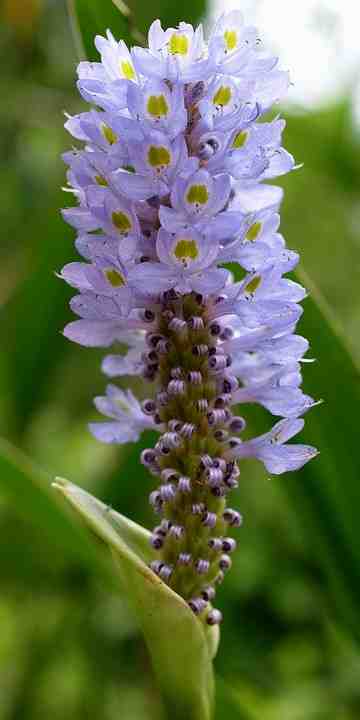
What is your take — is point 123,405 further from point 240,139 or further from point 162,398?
point 240,139

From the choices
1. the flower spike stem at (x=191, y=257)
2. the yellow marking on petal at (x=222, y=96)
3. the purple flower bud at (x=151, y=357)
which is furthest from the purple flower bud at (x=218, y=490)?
the yellow marking on petal at (x=222, y=96)

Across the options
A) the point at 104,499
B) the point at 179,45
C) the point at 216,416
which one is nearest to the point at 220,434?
the point at 216,416

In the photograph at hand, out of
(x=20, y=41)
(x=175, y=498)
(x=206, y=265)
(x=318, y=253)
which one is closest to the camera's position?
(x=206, y=265)

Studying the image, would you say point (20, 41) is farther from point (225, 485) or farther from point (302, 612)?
point (225, 485)

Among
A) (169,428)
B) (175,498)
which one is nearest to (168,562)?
(175,498)

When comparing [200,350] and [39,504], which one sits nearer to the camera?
[200,350]

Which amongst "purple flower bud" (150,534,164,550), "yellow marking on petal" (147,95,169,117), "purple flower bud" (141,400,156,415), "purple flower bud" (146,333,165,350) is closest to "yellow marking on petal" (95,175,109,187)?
"yellow marking on petal" (147,95,169,117)

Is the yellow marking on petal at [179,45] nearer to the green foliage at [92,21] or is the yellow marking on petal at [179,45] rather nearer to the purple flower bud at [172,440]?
the green foliage at [92,21]
